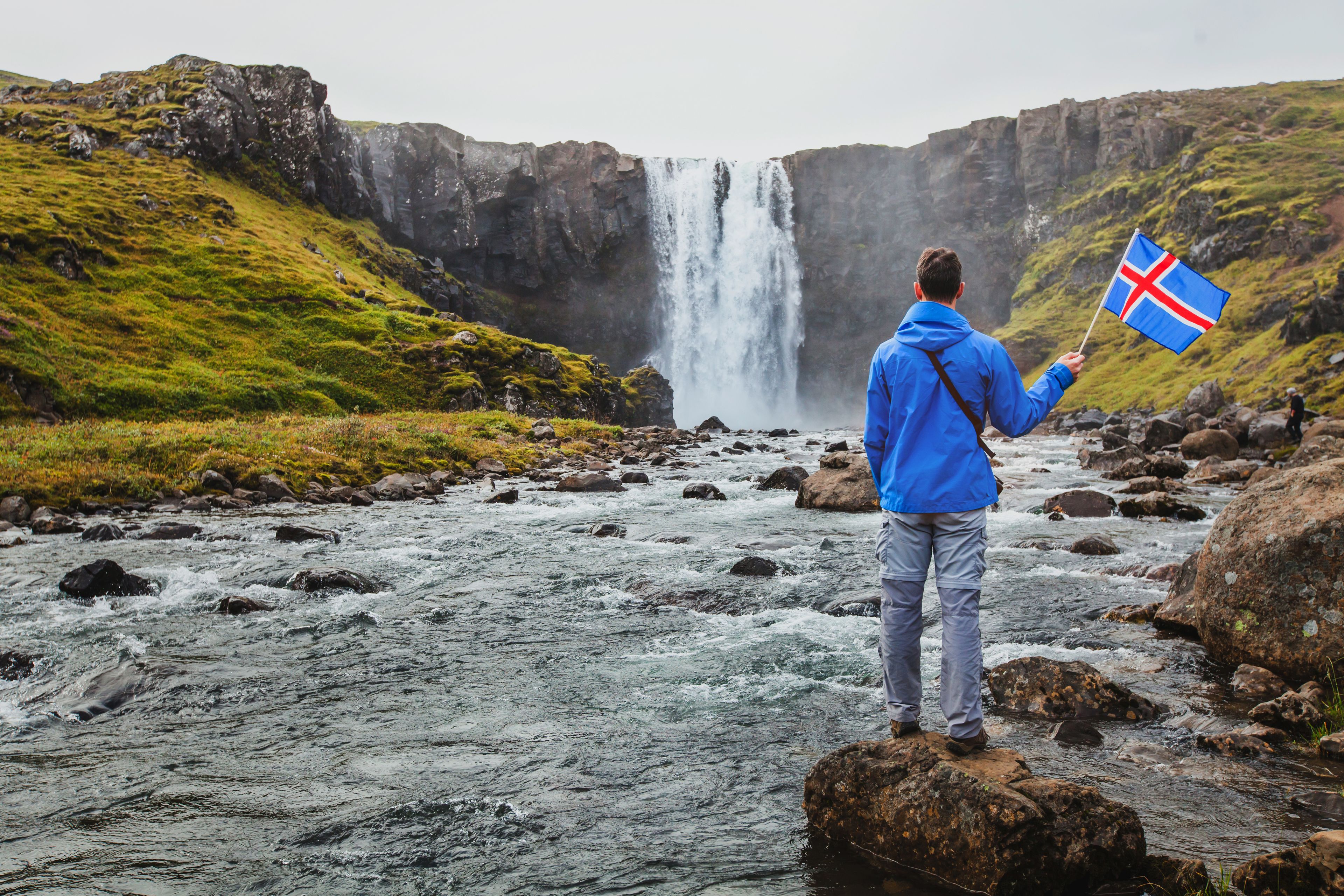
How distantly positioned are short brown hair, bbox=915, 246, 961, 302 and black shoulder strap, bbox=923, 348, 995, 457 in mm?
564

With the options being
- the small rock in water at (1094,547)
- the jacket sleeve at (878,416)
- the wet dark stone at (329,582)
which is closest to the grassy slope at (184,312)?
the wet dark stone at (329,582)

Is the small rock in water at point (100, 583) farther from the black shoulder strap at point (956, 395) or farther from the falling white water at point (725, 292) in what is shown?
the falling white water at point (725, 292)

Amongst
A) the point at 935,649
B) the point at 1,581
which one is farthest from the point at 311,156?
the point at 935,649

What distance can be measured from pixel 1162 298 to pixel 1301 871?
5.37 meters

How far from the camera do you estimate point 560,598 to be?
13703 millimetres

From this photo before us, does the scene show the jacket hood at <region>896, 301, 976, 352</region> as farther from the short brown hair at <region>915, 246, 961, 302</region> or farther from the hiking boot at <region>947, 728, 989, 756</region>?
the hiking boot at <region>947, 728, 989, 756</region>

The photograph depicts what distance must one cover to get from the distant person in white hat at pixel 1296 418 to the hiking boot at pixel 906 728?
3780cm

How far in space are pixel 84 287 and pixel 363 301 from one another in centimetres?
2070

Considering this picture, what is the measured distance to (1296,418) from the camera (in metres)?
35.2

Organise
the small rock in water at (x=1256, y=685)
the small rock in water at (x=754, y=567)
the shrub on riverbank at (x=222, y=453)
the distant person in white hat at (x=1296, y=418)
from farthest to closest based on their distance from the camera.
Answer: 1. the distant person in white hat at (x=1296, y=418)
2. the shrub on riverbank at (x=222, y=453)
3. the small rock in water at (x=754, y=567)
4. the small rock in water at (x=1256, y=685)

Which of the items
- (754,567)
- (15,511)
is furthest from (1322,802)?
(15,511)

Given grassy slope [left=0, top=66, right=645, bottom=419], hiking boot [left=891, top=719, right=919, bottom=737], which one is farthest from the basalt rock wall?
hiking boot [left=891, top=719, right=919, bottom=737]

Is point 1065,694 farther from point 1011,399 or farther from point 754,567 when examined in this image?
point 754,567

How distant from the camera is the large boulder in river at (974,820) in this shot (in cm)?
493
